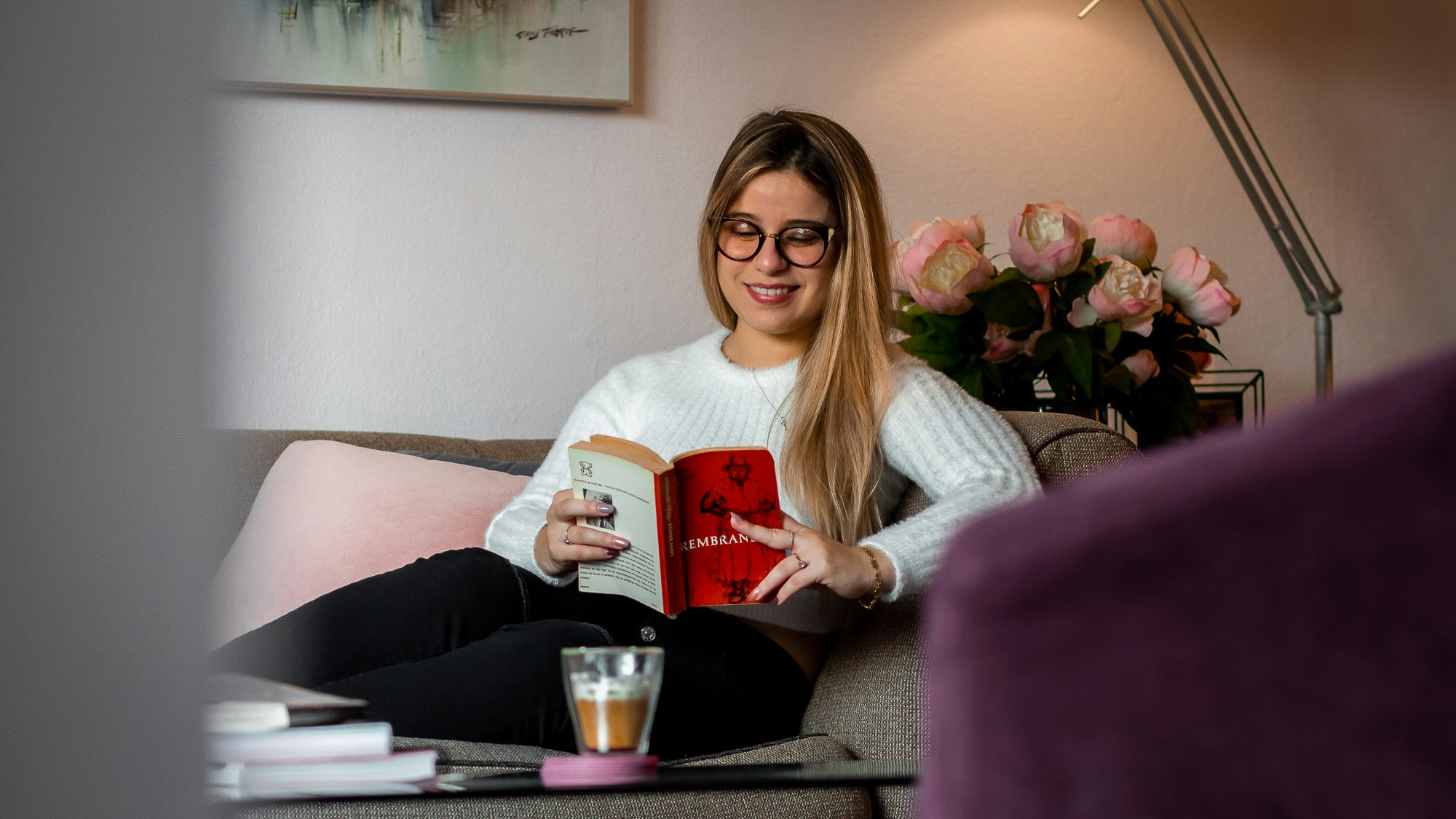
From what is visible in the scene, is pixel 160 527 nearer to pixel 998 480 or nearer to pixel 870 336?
pixel 998 480

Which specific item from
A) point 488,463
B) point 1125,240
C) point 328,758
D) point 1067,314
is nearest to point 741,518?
point 328,758

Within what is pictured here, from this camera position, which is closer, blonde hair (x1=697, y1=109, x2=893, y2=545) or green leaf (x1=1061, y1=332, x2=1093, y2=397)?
blonde hair (x1=697, y1=109, x2=893, y2=545)

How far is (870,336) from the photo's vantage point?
5.22 feet

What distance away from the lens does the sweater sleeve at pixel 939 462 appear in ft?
4.35

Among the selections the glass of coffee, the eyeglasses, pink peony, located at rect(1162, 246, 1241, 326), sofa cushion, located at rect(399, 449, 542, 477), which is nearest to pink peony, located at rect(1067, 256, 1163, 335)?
pink peony, located at rect(1162, 246, 1241, 326)

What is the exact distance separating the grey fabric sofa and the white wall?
2.77 feet

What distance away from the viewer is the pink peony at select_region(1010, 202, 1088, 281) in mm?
1792

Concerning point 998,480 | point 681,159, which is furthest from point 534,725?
point 681,159

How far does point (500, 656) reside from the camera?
50.3 inches

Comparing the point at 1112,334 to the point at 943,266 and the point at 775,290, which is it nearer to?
the point at 943,266

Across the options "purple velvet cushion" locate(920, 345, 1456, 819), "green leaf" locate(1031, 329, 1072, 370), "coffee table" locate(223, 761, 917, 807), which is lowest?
"coffee table" locate(223, 761, 917, 807)

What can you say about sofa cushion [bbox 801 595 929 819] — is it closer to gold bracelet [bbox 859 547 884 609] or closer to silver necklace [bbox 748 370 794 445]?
gold bracelet [bbox 859 547 884 609]

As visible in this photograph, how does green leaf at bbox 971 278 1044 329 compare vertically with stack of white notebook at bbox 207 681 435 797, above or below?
above

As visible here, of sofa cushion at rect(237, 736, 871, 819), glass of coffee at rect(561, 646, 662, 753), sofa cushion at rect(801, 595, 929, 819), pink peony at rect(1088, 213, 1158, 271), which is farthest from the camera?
pink peony at rect(1088, 213, 1158, 271)
